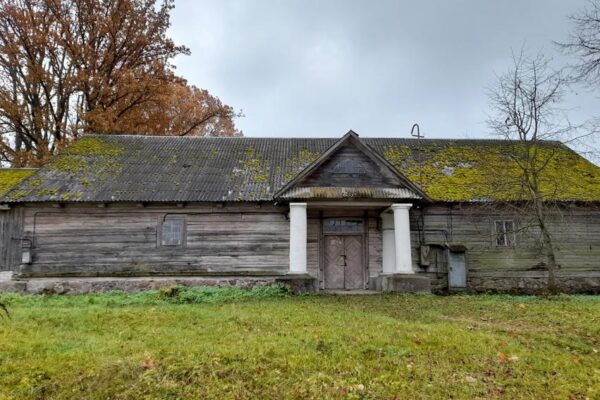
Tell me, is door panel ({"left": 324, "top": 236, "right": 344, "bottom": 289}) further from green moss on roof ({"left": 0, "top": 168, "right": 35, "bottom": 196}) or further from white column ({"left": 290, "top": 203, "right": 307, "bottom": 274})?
green moss on roof ({"left": 0, "top": 168, "right": 35, "bottom": 196})

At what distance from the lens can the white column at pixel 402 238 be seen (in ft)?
49.8

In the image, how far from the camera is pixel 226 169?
18125 millimetres

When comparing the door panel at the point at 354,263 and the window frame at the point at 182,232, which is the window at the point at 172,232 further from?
the door panel at the point at 354,263

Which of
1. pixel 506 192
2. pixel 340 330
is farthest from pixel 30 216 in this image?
pixel 506 192

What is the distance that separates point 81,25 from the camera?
24.9 meters

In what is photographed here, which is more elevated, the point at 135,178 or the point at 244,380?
the point at 135,178

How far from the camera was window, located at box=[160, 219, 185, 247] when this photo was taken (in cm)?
1634

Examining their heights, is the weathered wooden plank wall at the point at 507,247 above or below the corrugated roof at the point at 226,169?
below

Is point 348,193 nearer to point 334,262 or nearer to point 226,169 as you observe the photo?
point 334,262

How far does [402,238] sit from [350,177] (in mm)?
2689

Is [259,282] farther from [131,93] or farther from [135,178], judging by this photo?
Result: [131,93]

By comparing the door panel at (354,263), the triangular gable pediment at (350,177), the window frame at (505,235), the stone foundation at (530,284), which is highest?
the triangular gable pediment at (350,177)

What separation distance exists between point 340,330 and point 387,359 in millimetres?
1843

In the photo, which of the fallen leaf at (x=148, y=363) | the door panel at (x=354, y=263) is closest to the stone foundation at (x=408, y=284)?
the door panel at (x=354, y=263)
